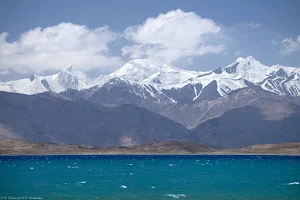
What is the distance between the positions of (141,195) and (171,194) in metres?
6.02

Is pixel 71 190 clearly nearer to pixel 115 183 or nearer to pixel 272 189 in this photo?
pixel 115 183

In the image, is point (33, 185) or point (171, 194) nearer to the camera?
point (171, 194)

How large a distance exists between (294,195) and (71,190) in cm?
4530

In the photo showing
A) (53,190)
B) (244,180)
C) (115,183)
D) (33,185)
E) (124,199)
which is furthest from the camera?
(244,180)

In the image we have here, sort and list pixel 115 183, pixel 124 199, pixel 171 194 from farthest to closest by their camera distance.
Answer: pixel 115 183 < pixel 171 194 < pixel 124 199

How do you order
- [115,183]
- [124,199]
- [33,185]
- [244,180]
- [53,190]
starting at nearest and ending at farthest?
[124,199], [53,190], [33,185], [115,183], [244,180]

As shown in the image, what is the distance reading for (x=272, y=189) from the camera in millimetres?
112812

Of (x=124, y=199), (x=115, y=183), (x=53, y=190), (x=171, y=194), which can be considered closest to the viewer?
(x=124, y=199)

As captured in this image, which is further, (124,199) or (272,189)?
(272,189)

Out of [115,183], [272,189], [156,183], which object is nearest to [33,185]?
[115,183]

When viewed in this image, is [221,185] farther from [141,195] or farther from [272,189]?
[141,195]

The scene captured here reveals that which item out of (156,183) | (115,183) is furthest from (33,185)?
(156,183)

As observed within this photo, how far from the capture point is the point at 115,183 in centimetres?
12725

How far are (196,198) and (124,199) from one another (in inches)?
527
